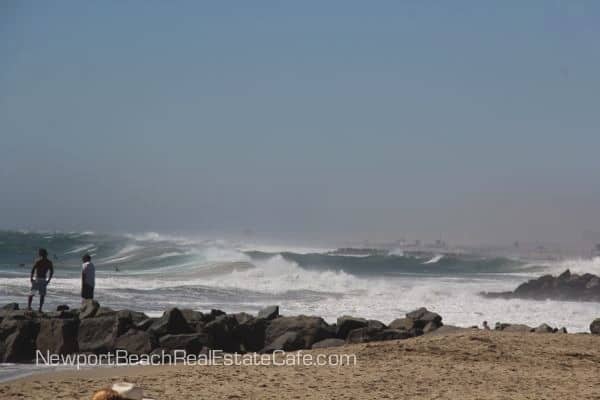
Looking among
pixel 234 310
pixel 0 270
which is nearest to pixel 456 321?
pixel 234 310

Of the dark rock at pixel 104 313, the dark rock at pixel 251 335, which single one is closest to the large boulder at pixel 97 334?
the dark rock at pixel 104 313

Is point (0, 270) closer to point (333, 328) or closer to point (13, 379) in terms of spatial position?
point (333, 328)

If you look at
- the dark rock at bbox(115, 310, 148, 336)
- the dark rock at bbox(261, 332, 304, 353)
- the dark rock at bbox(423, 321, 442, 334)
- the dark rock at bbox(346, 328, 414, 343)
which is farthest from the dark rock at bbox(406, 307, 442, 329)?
the dark rock at bbox(115, 310, 148, 336)

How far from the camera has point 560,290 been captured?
110 feet

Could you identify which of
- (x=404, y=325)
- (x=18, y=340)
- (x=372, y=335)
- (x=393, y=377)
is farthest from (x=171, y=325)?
(x=393, y=377)

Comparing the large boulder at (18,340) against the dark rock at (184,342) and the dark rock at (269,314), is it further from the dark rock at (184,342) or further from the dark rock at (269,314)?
the dark rock at (269,314)

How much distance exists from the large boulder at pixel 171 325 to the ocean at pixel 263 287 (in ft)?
15.6

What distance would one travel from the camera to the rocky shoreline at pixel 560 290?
3188 cm

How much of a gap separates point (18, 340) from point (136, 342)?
1.61 meters


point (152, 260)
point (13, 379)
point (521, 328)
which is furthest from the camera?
point (152, 260)

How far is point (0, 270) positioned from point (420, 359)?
28157 mm

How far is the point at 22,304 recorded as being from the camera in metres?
19.4

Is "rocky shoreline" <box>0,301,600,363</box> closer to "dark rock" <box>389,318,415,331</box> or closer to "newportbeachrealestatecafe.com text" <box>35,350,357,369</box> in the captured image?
"dark rock" <box>389,318,415,331</box>

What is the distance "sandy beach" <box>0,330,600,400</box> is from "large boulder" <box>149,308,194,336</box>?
8.54ft
